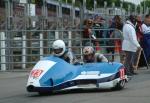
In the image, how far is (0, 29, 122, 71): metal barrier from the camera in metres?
20.7

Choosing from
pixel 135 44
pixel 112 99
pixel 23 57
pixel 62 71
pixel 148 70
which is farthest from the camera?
pixel 23 57

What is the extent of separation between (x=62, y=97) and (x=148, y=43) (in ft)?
25.9

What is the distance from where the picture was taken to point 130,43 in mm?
17219

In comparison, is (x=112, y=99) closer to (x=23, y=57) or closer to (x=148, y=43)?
(x=148, y=43)

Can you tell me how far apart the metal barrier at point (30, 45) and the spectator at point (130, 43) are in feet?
10.3

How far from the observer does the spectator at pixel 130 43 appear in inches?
671

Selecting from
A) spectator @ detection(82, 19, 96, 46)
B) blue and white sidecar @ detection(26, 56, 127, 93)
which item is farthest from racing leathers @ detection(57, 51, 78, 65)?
spectator @ detection(82, 19, 96, 46)

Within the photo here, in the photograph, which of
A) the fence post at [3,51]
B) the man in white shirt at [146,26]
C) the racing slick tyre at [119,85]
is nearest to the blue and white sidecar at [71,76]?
the racing slick tyre at [119,85]

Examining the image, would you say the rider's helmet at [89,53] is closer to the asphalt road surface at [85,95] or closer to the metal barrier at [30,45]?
the asphalt road surface at [85,95]

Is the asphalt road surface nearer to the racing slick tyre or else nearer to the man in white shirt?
the racing slick tyre

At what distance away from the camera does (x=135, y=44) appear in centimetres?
1694

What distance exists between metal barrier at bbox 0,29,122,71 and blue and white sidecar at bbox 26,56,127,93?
7.42 m

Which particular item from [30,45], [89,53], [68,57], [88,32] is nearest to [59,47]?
[68,57]

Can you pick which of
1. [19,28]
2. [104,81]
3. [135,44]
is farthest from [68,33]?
[104,81]
